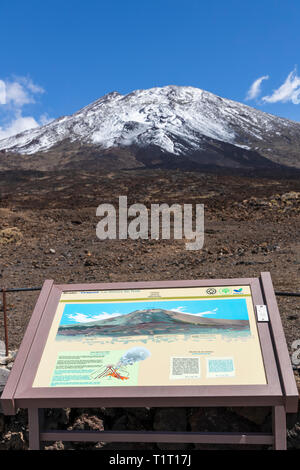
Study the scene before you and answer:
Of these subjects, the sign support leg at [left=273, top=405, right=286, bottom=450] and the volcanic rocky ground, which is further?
the volcanic rocky ground

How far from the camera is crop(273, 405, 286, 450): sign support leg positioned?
2332 mm

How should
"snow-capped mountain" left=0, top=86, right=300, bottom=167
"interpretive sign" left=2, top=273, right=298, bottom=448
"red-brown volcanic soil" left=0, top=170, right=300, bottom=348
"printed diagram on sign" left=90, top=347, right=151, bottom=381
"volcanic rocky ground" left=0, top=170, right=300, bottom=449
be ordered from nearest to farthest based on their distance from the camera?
"interpretive sign" left=2, top=273, right=298, bottom=448, "printed diagram on sign" left=90, top=347, right=151, bottom=381, "volcanic rocky ground" left=0, top=170, right=300, bottom=449, "red-brown volcanic soil" left=0, top=170, right=300, bottom=348, "snow-capped mountain" left=0, top=86, right=300, bottom=167

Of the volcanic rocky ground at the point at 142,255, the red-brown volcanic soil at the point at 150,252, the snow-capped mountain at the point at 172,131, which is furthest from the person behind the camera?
the snow-capped mountain at the point at 172,131

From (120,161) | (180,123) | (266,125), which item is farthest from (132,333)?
(266,125)

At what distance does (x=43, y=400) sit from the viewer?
7.67 ft

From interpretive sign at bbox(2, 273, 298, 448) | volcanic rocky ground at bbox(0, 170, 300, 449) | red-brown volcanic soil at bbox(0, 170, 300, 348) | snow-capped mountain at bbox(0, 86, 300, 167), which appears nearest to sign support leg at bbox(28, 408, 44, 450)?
interpretive sign at bbox(2, 273, 298, 448)

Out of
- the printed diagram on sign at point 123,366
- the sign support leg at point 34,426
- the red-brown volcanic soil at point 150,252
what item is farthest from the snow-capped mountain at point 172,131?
the sign support leg at point 34,426

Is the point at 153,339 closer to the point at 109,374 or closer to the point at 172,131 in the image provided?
the point at 109,374

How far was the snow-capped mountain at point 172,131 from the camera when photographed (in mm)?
69750

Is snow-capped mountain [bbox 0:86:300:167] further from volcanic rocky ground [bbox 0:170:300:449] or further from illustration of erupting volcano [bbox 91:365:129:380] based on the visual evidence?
illustration of erupting volcano [bbox 91:365:129:380]

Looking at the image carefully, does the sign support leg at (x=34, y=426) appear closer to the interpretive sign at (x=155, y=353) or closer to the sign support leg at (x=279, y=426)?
the interpretive sign at (x=155, y=353)

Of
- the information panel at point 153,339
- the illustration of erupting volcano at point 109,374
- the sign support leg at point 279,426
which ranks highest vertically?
the information panel at point 153,339

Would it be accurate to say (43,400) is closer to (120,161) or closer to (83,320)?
(83,320)
